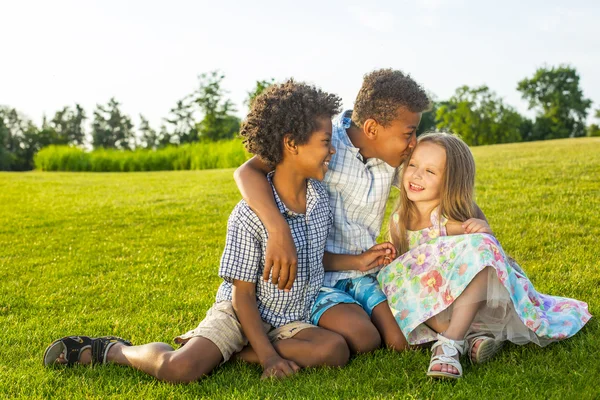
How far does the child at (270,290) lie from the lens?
303cm

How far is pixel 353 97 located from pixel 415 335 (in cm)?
144

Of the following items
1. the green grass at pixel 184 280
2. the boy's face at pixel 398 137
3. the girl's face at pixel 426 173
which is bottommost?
the green grass at pixel 184 280

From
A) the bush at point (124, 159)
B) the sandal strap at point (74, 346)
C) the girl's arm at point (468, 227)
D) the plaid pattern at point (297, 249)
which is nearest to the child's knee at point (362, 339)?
the plaid pattern at point (297, 249)

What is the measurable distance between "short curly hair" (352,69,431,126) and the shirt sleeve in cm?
101

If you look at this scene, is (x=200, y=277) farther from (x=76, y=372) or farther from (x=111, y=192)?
(x=111, y=192)

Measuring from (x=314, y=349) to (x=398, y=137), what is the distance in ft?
4.11

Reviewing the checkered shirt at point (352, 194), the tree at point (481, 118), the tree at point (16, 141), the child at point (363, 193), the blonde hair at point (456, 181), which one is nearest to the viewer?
the child at point (363, 193)

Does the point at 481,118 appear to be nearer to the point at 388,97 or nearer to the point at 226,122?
the point at 226,122

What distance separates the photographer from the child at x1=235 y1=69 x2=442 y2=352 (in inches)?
129

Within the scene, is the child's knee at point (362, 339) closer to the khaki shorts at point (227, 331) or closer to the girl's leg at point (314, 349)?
the girl's leg at point (314, 349)

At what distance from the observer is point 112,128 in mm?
35438

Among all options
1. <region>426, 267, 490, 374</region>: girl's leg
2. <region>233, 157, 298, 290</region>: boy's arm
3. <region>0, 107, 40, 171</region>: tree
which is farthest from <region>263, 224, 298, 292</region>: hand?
<region>0, 107, 40, 171</region>: tree

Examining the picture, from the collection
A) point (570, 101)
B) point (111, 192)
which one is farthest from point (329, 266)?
point (570, 101)

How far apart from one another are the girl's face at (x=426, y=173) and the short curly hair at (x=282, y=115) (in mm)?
577
